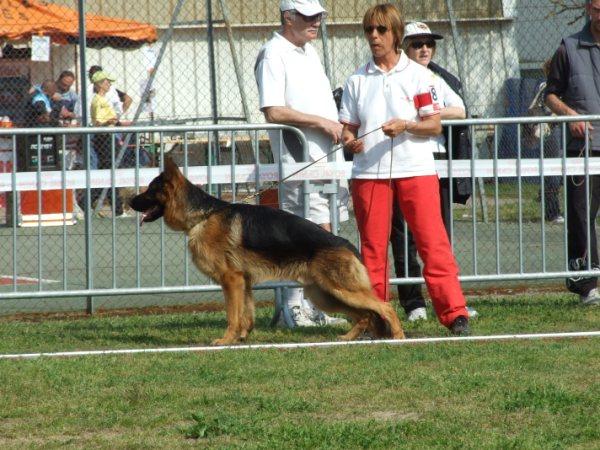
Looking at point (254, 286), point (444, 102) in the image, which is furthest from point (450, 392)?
point (444, 102)

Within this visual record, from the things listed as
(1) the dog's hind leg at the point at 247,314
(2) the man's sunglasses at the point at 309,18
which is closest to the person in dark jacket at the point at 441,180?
(2) the man's sunglasses at the point at 309,18

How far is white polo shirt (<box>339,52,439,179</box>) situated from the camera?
731cm

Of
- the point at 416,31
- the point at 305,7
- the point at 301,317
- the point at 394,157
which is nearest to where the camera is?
the point at 394,157

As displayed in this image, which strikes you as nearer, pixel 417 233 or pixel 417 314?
pixel 417 233

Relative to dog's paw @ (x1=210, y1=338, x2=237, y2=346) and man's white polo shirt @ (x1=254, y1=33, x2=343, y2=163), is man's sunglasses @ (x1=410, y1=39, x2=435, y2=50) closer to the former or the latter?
man's white polo shirt @ (x1=254, y1=33, x2=343, y2=163)

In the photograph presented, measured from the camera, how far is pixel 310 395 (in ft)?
18.6

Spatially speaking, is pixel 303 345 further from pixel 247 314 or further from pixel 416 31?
pixel 416 31

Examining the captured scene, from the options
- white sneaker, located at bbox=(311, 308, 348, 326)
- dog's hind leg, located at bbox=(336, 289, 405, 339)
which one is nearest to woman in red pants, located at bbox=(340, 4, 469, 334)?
dog's hind leg, located at bbox=(336, 289, 405, 339)

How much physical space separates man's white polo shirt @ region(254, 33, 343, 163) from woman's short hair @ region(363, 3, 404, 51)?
81 cm

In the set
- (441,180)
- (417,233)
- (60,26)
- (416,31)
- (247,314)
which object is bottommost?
(247,314)

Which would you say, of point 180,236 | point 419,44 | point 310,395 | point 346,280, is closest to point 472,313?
point 346,280

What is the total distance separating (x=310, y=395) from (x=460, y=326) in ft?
6.41

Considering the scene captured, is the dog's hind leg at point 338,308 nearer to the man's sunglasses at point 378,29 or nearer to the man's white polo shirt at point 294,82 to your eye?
the man's white polo shirt at point 294,82

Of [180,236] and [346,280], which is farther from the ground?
[180,236]
